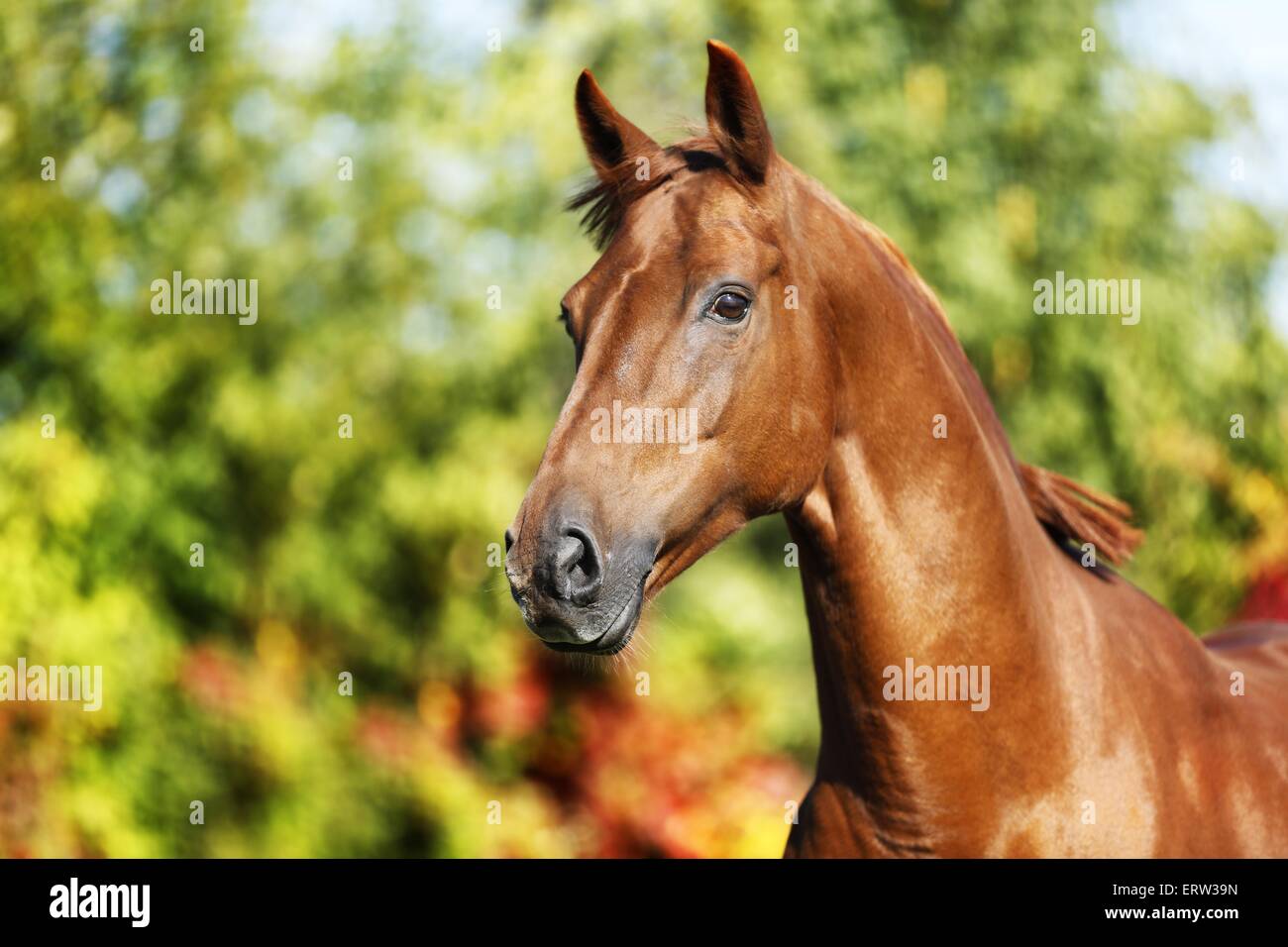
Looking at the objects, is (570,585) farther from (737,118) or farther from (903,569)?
(737,118)

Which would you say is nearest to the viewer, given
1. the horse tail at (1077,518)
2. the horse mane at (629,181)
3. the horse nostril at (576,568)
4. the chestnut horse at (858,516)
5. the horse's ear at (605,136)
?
the horse nostril at (576,568)

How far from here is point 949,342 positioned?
2980 mm

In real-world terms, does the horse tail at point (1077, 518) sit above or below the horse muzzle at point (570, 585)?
above

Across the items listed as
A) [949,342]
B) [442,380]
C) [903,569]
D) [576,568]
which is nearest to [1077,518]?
[949,342]

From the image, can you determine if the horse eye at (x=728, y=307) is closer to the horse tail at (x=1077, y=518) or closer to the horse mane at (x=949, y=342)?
the horse mane at (x=949, y=342)

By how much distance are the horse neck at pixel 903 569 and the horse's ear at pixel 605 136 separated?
45 cm

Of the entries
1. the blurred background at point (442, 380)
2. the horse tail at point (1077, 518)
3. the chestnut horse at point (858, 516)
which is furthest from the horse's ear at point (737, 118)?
the blurred background at point (442, 380)

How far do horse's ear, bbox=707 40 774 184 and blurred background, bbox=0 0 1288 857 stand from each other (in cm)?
523

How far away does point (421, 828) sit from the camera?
8.95 m

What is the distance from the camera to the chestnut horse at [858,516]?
2559mm

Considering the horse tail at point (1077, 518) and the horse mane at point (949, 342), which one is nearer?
the horse mane at point (949, 342)

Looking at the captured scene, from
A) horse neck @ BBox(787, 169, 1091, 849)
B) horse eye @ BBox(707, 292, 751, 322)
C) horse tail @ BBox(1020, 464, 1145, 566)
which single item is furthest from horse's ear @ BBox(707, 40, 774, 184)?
horse tail @ BBox(1020, 464, 1145, 566)

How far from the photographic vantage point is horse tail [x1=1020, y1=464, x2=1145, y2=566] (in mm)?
3084

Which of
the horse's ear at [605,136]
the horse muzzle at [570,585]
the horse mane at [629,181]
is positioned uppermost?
the horse's ear at [605,136]
